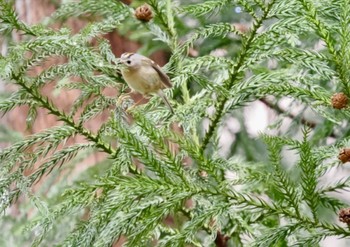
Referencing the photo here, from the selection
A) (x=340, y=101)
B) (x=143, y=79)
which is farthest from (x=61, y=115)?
(x=340, y=101)

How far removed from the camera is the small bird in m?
0.98

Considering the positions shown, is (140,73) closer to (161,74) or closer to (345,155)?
(161,74)

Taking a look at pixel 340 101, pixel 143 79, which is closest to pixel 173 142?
pixel 143 79

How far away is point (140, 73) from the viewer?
0.98 m

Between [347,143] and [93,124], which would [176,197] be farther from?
[93,124]

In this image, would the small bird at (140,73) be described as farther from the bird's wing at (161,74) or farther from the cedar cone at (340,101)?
the cedar cone at (340,101)

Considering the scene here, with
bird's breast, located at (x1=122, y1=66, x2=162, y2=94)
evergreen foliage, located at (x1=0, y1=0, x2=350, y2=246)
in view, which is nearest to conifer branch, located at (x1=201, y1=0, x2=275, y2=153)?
evergreen foliage, located at (x1=0, y1=0, x2=350, y2=246)

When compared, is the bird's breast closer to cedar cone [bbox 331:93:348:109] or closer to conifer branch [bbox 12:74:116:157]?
conifer branch [bbox 12:74:116:157]

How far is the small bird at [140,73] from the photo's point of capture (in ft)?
3.22

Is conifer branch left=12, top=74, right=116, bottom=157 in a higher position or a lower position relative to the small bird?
lower

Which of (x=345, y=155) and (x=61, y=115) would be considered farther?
(x=61, y=115)

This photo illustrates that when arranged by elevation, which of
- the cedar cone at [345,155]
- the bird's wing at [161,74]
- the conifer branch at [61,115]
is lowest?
the conifer branch at [61,115]

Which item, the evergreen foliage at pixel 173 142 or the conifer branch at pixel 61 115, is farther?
the conifer branch at pixel 61 115

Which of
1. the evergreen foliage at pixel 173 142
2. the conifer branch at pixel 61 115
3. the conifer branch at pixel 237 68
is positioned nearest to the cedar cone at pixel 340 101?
the evergreen foliage at pixel 173 142
